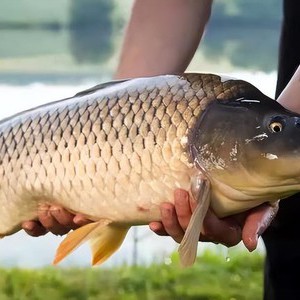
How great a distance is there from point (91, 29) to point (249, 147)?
52.4 inches

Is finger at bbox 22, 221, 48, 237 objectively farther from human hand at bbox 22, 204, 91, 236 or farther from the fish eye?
the fish eye

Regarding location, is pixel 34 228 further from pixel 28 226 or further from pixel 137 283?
pixel 137 283

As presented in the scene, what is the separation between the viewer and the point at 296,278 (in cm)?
149

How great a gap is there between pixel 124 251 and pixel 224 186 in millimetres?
1472

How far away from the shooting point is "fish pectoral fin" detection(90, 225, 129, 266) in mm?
1166

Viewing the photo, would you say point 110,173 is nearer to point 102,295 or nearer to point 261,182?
point 261,182

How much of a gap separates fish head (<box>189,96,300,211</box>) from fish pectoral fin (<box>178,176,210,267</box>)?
0.7 inches

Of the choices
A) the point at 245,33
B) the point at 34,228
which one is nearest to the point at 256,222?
the point at 34,228

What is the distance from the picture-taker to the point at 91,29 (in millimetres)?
2334

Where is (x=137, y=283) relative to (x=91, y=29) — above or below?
below

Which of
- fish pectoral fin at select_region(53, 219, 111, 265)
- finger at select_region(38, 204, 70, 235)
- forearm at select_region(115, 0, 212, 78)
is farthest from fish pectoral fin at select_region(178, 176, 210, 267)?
forearm at select_region(115, 0, 212, 78)

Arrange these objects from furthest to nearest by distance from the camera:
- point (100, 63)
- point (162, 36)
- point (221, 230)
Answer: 1. point (100, 63)
2. point (162, 36)
3. point (221, 230)

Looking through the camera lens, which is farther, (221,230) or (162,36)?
(162,36)

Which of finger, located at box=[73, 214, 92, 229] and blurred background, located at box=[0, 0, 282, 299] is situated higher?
finger, located at box=[73, 214, 92, 229]
